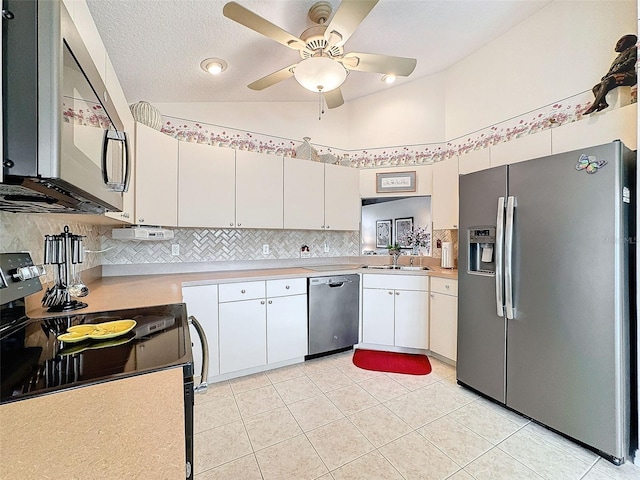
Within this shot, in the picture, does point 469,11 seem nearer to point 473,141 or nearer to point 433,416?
point 473,141

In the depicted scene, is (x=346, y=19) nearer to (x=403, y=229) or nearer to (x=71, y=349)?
(x=71, y=349)

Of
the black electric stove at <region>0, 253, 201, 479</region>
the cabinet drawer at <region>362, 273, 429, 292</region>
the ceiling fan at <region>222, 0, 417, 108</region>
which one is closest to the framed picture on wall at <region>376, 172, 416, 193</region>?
the cabinet drawer at <region>362, 273, 429, 292</region>

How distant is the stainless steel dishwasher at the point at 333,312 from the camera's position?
2762mm

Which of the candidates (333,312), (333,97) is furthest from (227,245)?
(333,97)

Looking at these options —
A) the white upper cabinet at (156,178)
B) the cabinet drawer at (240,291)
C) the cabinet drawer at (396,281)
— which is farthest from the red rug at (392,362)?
the white upper cabinet at (156,178)

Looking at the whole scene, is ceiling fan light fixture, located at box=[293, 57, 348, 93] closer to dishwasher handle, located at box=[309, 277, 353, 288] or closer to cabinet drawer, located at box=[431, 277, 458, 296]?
dishwasher handle, located at box=[309, 277, 353, 288]

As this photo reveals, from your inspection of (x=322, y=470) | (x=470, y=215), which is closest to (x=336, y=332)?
(x=322, y=470)

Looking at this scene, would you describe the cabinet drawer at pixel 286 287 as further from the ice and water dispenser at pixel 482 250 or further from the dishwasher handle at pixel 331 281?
the ice and water dispenser at pixel 482 250

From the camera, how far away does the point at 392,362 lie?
9.00 feet

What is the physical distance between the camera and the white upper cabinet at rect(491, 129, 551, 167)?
2.18 meters

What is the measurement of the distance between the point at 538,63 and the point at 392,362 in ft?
9.48

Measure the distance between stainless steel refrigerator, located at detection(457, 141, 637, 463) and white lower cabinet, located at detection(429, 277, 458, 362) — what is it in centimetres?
35

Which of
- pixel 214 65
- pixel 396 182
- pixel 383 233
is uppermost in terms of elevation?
pixel 214 65

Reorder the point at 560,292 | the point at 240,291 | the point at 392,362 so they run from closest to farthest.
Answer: the point at 560,292, the point at 240,291, the point at 392,362
